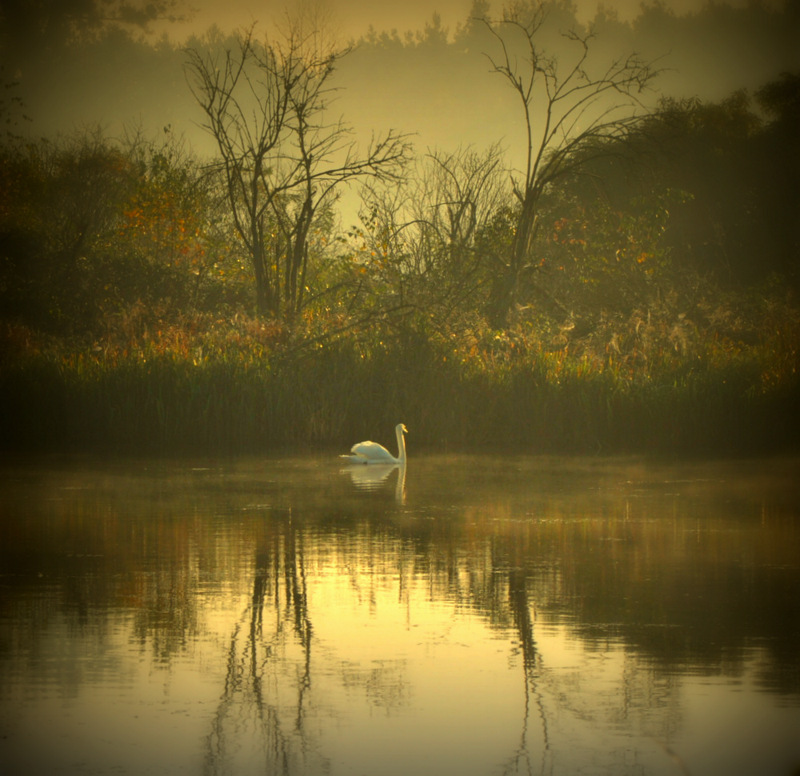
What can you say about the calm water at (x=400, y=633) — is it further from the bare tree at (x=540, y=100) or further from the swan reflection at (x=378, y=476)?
the bare tree at (x=540, y=100)

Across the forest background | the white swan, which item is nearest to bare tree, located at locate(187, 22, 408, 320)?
the forest background

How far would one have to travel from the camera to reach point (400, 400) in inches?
601

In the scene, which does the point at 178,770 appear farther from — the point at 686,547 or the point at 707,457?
the point at 707,457

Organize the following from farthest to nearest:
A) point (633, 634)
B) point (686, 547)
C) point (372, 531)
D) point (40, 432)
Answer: point (40, 432) < point (372, 531) < point (686, 547) < point (633, 634)

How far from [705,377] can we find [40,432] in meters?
7.34

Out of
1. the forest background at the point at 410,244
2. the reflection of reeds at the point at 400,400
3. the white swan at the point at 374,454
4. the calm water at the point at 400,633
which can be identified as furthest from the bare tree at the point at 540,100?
the calm water at the point at 400,633

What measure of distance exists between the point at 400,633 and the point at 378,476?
616 centimetres

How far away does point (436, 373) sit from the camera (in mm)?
15234

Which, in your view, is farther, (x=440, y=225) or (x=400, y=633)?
(x=440, y=225)

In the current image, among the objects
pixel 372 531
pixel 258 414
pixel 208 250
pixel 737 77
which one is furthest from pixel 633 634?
pixel 737 77

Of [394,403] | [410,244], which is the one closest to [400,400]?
[394,403]

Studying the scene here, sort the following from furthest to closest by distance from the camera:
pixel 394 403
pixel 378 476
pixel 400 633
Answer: pixel 394 403 < pixel 378 476 < pixel 400 633

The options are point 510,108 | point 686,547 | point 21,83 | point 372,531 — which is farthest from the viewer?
point 510,108

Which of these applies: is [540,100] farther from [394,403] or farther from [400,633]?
[400,633]
